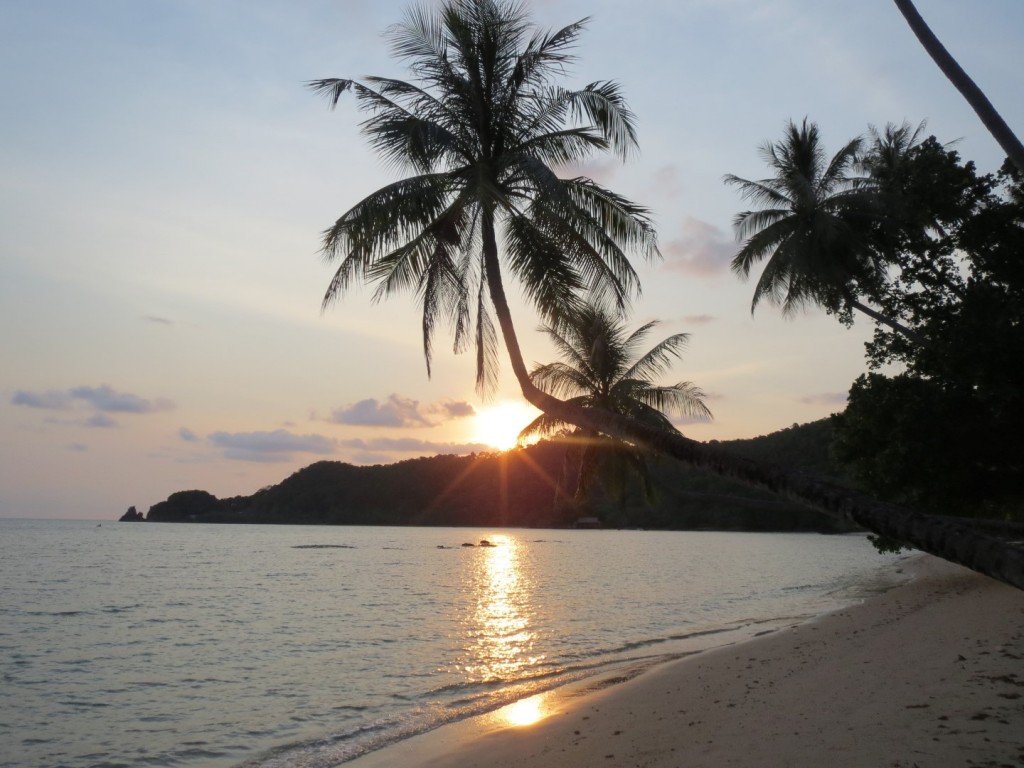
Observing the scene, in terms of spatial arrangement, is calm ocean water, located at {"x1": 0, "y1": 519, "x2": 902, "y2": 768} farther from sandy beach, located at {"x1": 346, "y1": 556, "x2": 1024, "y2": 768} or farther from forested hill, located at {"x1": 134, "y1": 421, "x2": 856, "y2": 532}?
forested hill, located at {"x1": 134, "y1": 421, "x2": 856, "y2": 532}

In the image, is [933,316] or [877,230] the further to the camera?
[877,230]

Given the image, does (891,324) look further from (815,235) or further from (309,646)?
(309,646)

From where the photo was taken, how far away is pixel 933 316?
15.2 m

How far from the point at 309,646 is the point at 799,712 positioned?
14.1 m

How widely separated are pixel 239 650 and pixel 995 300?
17.3 m

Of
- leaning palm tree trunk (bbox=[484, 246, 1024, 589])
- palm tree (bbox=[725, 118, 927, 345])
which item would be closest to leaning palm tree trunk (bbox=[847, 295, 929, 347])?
palm tree (bbox=[725, 118, 927, 345])

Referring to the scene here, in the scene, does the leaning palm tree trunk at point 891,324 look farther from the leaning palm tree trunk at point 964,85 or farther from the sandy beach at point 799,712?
the leaning palm tree trunk at point 964,85

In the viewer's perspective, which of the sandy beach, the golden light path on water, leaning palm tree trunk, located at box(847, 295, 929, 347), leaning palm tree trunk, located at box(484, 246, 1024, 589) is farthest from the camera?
leaning palm tree trunk, located at box(847, 295, 929, 347)

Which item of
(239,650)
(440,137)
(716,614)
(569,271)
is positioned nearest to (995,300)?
(569,271)

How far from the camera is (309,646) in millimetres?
19125

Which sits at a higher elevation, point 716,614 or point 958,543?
point 958,543

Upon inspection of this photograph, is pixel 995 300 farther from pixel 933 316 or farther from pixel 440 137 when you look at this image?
pixel 440 137

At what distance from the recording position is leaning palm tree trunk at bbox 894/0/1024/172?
661 centimetres

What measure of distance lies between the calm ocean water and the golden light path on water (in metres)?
0.09
